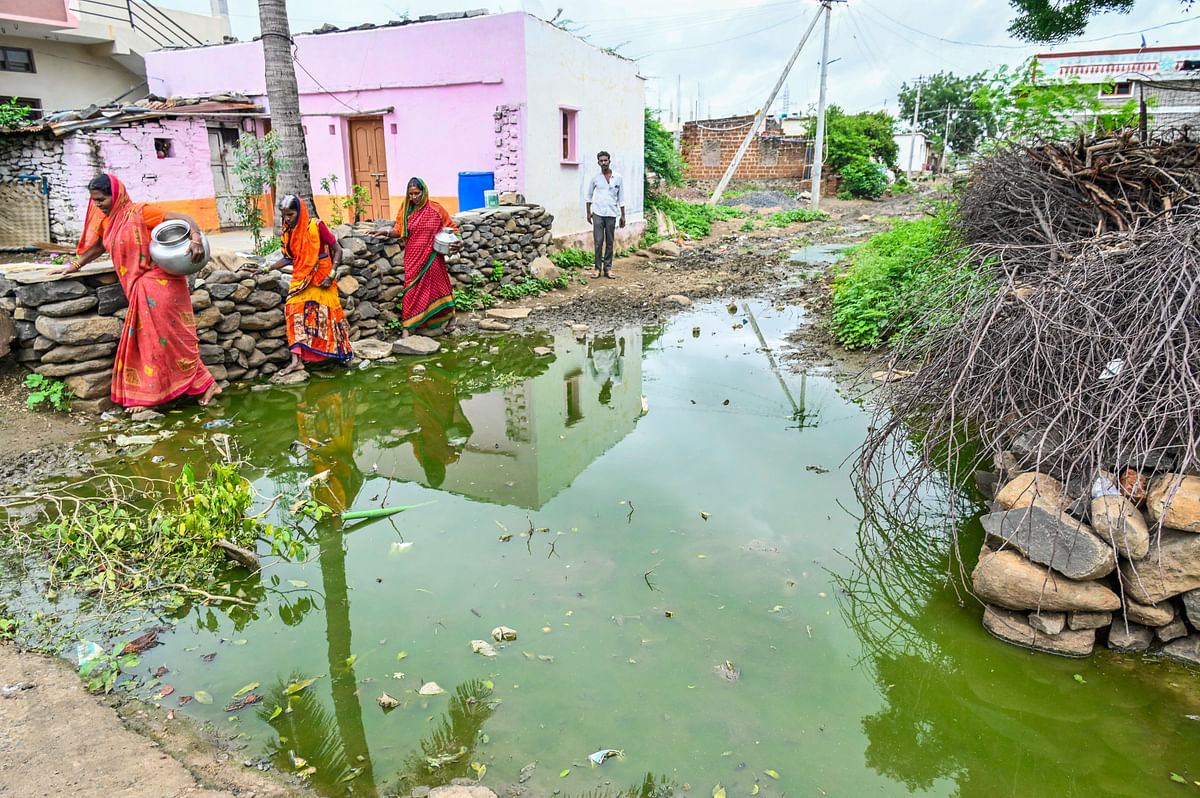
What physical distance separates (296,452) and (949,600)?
4.36 meters

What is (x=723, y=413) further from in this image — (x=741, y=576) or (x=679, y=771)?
(x=679, y=771)

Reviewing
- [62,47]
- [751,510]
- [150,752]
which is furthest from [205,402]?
[62,47]

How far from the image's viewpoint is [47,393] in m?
5.66

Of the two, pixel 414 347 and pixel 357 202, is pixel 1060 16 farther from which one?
pixel 357 202

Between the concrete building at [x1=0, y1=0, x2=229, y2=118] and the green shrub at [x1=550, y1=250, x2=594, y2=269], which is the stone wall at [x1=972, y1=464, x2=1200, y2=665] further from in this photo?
the concrete building at [x1=0, y1=0, x2=229, y2=118]

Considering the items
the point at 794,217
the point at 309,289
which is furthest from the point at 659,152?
the point at 309,289

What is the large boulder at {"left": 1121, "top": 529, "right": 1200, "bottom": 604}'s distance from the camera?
117 inches

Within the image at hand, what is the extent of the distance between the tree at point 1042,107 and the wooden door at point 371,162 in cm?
950

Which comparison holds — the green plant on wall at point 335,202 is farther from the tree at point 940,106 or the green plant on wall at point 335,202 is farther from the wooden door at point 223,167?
the tree at point 940,106

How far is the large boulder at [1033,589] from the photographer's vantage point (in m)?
3.13

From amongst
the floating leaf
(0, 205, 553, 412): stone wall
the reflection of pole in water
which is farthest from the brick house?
the floating leaf

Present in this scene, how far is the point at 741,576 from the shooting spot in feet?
12.7

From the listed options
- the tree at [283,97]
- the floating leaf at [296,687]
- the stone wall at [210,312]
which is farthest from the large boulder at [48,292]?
the floating leaf at [296,687]

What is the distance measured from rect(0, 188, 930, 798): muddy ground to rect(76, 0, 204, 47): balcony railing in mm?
13403
